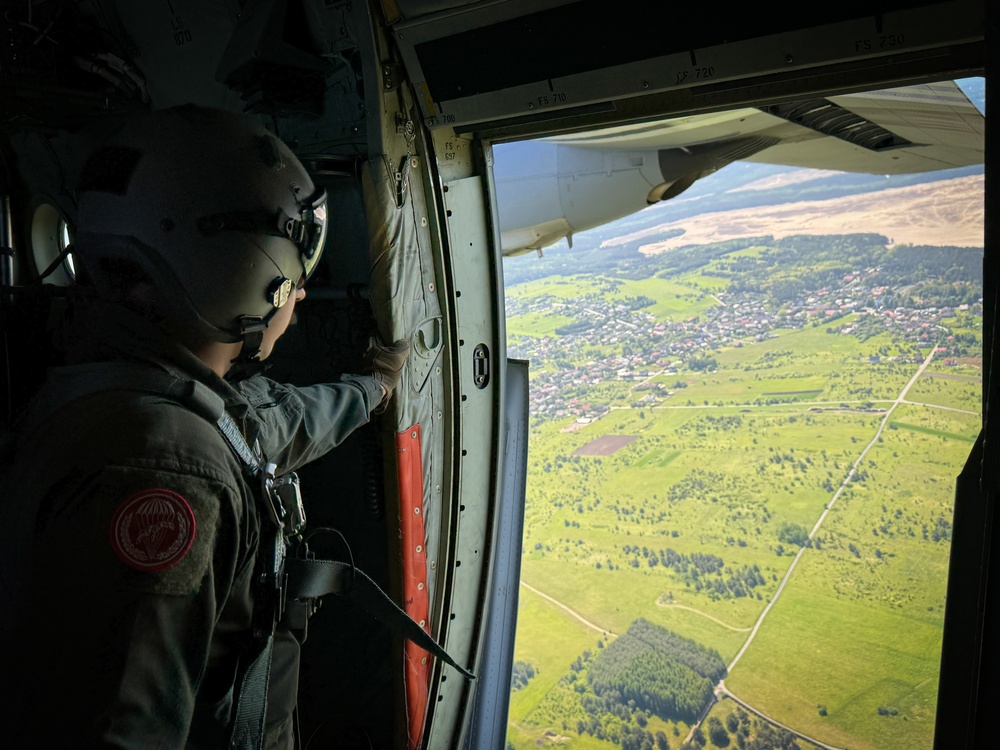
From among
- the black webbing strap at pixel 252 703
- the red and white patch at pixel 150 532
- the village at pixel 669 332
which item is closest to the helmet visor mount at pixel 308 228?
the red and white patch at pixel 150 532

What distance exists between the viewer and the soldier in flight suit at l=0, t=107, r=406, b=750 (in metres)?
0.85

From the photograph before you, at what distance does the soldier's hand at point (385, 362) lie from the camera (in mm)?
1847

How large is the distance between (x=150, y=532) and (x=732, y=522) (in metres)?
3.17

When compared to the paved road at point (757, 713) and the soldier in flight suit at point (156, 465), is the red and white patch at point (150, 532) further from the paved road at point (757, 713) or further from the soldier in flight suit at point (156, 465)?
the paved road at point (757, 713)

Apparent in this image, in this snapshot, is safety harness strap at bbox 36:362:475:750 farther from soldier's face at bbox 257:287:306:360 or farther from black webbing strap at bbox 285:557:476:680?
soldier's face at bbox 257:287:306:360

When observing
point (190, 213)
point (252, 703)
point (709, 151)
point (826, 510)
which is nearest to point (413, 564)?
point (252, 703)

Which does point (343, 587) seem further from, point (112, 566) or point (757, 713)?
point (757, 713)

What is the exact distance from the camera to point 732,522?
3.53m

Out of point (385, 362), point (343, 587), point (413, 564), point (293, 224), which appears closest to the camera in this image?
point (293, 224)

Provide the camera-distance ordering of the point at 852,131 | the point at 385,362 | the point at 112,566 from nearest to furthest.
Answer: the point at 112,566, the point at 385,362, the point at 852,131

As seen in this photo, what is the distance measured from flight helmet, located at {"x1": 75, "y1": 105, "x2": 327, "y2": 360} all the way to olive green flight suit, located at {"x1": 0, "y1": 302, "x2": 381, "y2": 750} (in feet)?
0.73

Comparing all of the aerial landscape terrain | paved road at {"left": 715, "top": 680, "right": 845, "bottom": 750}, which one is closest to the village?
the aerial landscape terrain

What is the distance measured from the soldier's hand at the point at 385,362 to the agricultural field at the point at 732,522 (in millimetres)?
639

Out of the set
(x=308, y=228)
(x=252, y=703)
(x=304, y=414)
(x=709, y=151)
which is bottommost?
(x=252, y=703)
